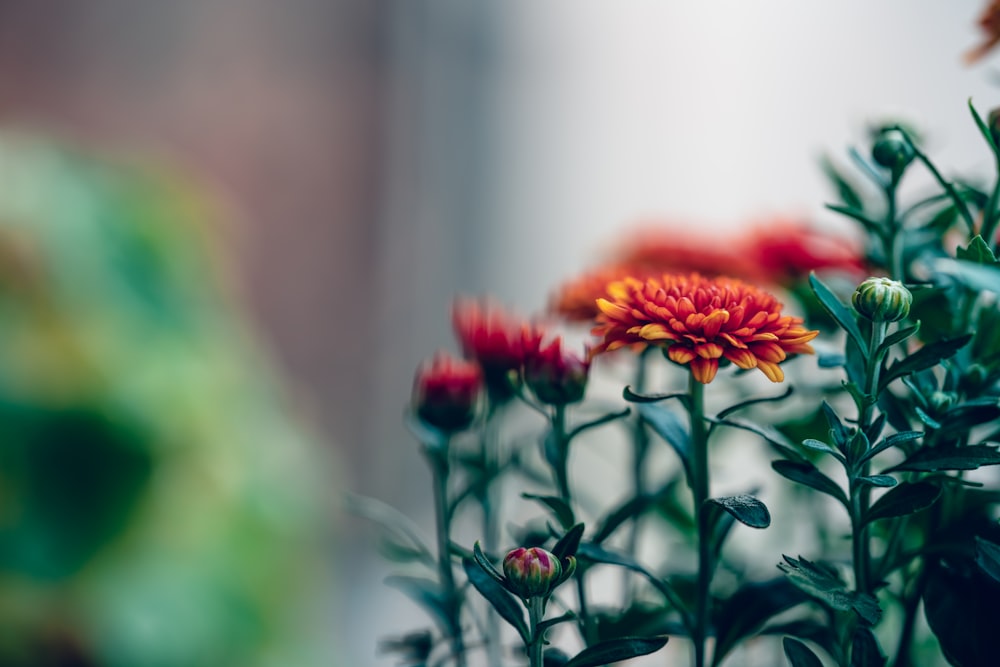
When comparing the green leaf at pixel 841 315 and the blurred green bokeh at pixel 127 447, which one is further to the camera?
the blurred green bokeh at pixel 127 447

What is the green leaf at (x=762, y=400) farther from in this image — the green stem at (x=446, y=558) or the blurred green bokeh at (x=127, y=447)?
the blurred green bokeh at (x=127, y=447)

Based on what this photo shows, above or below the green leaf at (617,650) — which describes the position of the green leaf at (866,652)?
above

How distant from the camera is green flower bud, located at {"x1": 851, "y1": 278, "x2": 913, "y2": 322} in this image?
0.65 feet

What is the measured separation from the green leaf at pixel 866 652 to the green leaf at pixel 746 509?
0.12 feet

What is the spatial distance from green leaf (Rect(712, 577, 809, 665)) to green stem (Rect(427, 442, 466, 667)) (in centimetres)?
8

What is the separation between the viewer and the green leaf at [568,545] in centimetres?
21

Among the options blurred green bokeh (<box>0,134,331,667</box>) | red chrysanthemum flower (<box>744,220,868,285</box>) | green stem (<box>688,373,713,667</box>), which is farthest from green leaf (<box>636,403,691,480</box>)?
blurred green bokeh (<box>0,134,331,667</box>)

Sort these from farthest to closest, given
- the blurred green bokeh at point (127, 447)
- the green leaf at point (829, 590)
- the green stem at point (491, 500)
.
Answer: the blurred green bokeh at point (127, 447), the green stem at point (491, 500), the green leaf at point (829, 590)

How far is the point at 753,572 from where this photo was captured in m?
0.35

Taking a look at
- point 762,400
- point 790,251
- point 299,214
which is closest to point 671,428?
point 762,400

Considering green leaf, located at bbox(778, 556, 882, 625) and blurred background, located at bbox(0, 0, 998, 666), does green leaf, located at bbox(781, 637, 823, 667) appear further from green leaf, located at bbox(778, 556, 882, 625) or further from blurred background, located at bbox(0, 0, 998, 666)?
blurred background, located at bbox(0, 0, 998, 666)

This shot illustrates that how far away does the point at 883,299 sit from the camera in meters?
0.20

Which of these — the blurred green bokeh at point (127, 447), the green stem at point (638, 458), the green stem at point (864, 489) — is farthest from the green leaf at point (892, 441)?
the blurred green bokeh at point (127, 447)

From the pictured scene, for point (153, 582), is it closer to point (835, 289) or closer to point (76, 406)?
point (76, 406)
